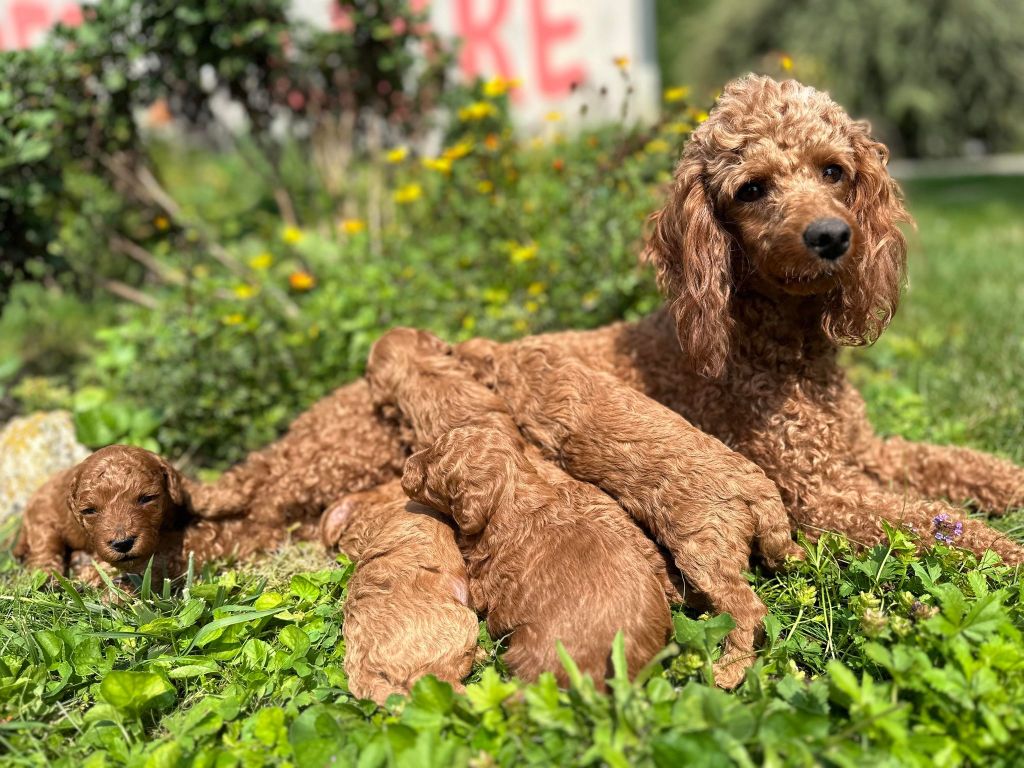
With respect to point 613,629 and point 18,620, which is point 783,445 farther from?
point 18,620

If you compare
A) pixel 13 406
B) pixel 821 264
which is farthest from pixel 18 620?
pixel 821 264

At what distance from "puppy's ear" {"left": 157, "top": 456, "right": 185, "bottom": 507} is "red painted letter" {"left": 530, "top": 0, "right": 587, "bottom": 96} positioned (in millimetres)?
7886

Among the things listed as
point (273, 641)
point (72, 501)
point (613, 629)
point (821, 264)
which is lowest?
point (273, 641)

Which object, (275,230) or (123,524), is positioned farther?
(275,230)

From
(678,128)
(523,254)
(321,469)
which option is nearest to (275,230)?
(523,254)

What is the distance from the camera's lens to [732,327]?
A: 2826mm

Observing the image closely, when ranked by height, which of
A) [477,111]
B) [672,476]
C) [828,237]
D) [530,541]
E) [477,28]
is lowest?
[530,541]

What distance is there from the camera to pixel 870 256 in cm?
277

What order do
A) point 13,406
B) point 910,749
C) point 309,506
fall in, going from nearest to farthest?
1. point 910,749
2. point 309,506
3. point 13,406

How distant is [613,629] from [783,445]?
3.53 ft

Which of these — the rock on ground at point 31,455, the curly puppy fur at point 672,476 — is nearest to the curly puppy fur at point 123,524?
the rock on ground at point 31,455

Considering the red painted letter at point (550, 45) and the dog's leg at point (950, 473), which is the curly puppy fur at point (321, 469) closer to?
the dog's leg at point (950, 473)

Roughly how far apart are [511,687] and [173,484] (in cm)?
176

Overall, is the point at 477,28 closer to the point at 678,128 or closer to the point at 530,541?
the point at 678,128
